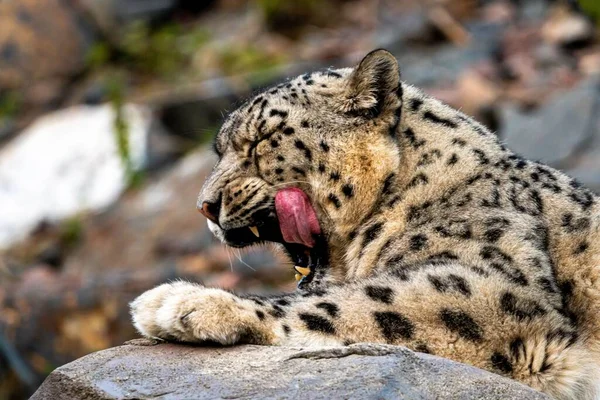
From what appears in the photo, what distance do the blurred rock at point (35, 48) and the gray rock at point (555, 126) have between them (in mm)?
8011

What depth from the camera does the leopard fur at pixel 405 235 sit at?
17.0 ft

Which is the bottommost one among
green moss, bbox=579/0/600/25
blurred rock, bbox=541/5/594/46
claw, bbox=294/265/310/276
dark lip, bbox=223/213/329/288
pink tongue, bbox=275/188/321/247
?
claw, bbox=294/265/310/276

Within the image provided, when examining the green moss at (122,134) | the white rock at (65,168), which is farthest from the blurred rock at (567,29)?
the green moss at (122,134)

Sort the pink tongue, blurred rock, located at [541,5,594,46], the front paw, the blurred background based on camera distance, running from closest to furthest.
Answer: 1. the front paw
2. the pink tongue
3. the blurred background
4. blurred rock, located at [541,5,594,46]

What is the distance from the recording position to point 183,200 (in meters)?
15.1

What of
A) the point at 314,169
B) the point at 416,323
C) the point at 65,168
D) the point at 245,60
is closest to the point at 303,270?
the point at 314,169

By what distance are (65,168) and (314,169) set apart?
419 inches

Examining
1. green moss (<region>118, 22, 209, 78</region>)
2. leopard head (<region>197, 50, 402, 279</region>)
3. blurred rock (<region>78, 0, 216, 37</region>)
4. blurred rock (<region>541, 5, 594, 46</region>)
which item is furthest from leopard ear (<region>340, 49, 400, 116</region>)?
blurred rock (<region>78, 0, 216, 37</region>)

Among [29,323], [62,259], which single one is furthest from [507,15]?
[29,323]

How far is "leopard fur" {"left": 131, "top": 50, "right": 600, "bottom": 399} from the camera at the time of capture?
5.18m

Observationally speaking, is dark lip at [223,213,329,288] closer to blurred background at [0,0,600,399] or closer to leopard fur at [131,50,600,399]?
leopard fur at [131,50,600,399]

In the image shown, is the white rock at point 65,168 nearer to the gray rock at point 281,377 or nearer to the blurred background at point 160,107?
the blurred background at point 160,107

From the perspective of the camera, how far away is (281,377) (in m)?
4.72

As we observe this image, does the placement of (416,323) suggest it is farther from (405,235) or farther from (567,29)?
(567,29)
